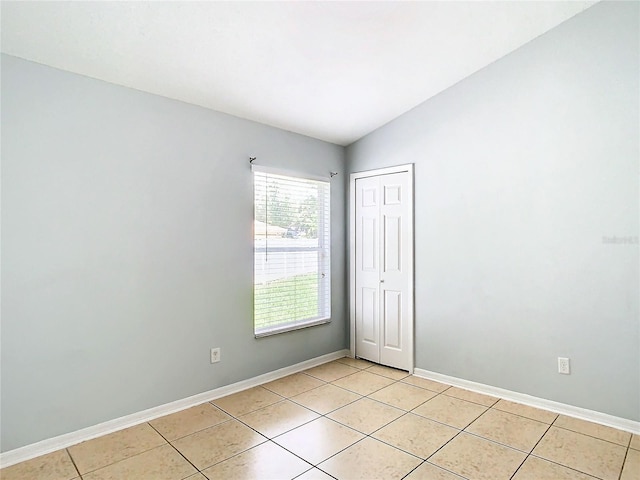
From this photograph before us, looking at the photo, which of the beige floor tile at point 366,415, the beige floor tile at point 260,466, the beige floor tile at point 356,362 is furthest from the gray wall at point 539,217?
the beige floor tile at point 260,466

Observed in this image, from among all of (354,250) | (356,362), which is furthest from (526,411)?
(354,250)

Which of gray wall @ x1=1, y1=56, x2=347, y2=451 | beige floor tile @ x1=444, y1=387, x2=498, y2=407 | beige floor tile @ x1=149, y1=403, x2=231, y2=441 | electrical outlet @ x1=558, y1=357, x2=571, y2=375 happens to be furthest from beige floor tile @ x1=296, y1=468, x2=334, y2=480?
electrical outlet @ x1=558, y1=357, x2=571, y2=375

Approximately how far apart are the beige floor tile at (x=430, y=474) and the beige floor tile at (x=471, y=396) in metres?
1.09

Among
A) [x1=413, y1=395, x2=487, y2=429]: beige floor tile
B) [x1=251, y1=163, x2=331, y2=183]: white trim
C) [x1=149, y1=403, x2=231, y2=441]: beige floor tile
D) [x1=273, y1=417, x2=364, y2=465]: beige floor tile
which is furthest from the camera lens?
[x1=251, y1=163, x2=331, y2=183]: white trim

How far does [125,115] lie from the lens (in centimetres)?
272

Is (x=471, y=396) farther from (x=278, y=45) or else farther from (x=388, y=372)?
(x=278, y=45)

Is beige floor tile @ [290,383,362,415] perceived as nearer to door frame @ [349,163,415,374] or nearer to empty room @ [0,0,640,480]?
empty room @ [0,0,640,480]

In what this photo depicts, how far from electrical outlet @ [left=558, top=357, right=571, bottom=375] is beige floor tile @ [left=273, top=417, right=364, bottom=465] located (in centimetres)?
163

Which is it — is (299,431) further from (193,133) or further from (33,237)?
(193,133)

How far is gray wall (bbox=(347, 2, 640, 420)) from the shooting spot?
2654 mm

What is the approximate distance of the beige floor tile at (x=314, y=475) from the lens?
210cm

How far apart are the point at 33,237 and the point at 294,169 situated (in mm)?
2252

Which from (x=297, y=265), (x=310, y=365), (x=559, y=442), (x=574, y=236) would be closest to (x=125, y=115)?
(x=297, y=265)

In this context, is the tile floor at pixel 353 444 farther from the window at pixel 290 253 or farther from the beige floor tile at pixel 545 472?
the window at pixel 290 253
